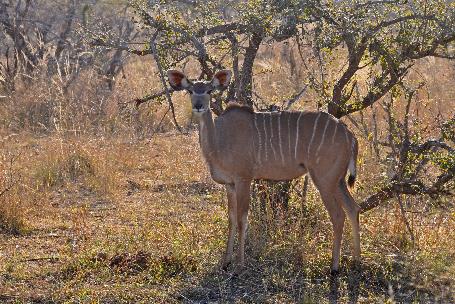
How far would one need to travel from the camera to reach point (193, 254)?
5.04 metres

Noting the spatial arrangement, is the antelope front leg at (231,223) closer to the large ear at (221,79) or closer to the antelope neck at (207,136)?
the antelope neck at (207,136)

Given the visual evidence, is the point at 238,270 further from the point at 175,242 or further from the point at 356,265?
the point at 356,265

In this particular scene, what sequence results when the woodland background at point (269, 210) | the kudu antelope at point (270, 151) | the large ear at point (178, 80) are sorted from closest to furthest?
the woodland background at point (269, 210) → the kudu antelope at point (270, 151) → the large ear at point (178, 80)

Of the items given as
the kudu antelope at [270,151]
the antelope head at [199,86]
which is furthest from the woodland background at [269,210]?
the kudu antelope at [270,151]

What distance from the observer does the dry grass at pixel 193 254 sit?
4512 millimetres

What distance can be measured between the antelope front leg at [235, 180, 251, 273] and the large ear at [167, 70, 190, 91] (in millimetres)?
695

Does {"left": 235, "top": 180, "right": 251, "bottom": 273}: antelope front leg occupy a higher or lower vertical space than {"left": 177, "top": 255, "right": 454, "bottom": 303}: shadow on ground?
higher

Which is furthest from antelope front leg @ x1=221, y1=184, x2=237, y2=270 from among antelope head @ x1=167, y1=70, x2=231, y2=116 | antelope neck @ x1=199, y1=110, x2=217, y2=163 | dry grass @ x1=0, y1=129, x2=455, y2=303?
antelope head @ x1=167, y1=70, x2=231, y2=116

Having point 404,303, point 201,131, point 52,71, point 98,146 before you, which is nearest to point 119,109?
point 98,146

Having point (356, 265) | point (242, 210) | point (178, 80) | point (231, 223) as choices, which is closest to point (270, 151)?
point (242, 210)

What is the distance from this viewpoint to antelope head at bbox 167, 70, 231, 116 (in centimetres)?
484

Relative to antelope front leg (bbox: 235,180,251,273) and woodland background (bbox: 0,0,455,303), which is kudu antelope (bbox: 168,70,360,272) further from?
woodland background (bbox: 0,0,455,303)

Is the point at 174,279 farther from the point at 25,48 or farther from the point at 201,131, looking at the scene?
the point at 25,48

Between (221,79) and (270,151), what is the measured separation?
1.80 ft
